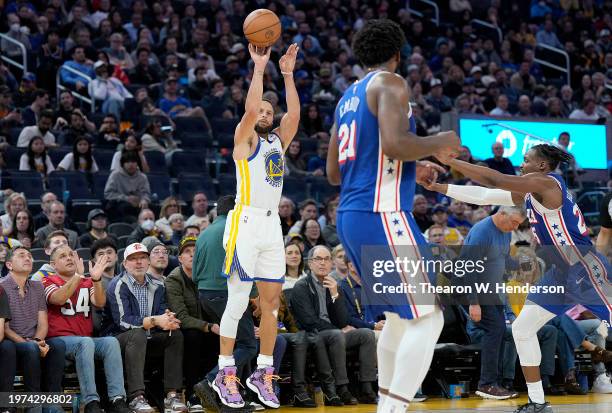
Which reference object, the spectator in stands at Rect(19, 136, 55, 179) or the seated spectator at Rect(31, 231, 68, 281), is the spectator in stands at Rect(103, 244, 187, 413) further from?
the spectator in stands at Rect(19, 136, 55, 179)

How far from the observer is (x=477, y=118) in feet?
59.9

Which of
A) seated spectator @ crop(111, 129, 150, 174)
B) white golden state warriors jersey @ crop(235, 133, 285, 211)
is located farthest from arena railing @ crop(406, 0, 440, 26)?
white golden state warriors jersey @ crop(235, 133, 285, 211)

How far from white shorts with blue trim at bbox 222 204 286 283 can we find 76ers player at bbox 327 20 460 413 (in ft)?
6.93

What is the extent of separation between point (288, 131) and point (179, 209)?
16.0 ft

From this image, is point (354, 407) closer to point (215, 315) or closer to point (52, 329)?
point (215, 315)

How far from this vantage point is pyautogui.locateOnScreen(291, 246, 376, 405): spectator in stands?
967 centimetres

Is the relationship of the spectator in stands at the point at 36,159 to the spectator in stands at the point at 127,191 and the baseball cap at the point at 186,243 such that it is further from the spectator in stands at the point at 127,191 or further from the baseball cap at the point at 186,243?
the baseball cap at the point at 186,243

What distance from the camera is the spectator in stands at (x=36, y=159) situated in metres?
13.8

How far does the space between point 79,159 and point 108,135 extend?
117 centimetres

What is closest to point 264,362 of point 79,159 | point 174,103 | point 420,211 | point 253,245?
point 253,245

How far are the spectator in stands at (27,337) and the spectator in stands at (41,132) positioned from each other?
6113mm

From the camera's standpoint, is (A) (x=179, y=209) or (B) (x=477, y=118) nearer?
(A) (x=179, y=209)

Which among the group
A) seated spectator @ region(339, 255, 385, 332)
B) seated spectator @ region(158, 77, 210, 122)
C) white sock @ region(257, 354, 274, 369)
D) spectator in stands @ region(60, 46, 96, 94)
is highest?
spectator in stands @ region(60, 46, 96, 94)

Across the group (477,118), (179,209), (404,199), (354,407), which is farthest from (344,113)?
(477,118)
